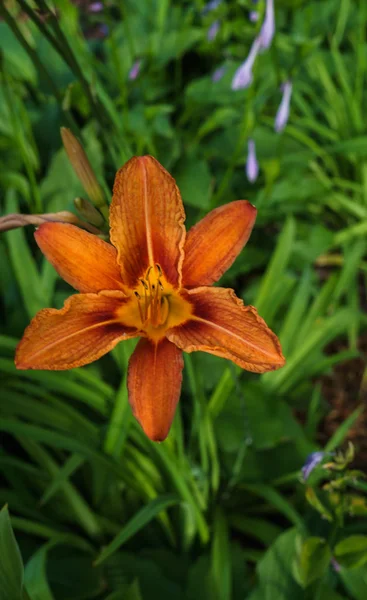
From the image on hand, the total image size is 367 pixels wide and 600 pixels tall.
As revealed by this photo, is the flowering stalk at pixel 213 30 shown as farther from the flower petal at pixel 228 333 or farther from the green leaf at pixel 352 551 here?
the green leaf at pixel 352 551

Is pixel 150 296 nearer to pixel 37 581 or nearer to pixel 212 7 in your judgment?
pixel 37 581

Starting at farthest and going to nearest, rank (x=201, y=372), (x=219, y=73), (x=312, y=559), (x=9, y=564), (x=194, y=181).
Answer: (x=219, y=73) → (x=194, y=181) → (x=201, y=372) → (x=312, y=559) → (x=9, y=564)

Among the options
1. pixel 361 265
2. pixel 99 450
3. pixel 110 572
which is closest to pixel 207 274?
pixel 99 450

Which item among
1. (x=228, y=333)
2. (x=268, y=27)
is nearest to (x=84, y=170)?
(x=228, y=333)

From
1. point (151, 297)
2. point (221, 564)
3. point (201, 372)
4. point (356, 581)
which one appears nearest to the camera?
point (151, 297)

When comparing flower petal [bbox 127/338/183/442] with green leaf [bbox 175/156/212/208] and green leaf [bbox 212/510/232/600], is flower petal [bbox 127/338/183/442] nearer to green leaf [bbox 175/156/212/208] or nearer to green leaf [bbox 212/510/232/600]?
green leaf [bbox 212/510/232/600]

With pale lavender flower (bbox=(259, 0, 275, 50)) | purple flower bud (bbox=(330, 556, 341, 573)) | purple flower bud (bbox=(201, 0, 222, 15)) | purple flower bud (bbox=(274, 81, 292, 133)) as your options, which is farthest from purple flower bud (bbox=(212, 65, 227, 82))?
purple flower bud (bbox=(330, 556, 341, 573))
